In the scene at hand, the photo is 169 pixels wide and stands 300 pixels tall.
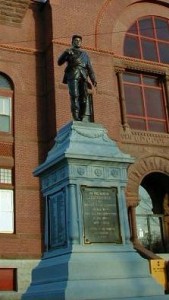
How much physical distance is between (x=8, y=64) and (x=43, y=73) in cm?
153

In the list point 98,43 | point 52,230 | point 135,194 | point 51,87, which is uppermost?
point 98,43

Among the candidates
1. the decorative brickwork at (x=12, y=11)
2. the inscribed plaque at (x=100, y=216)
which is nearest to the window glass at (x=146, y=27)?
the decorative brickwork at (x=12, y=11)

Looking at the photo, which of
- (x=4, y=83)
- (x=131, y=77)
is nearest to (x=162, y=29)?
(x=131, y=77)

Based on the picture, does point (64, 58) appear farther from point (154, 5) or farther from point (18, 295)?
point (154, 5)

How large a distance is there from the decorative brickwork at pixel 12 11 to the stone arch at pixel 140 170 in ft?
25.6

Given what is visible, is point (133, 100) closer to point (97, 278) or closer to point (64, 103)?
point (64, 103)

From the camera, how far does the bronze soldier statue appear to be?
9.56 m

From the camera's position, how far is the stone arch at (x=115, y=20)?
2067 centimetres

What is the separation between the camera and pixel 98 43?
20.4m

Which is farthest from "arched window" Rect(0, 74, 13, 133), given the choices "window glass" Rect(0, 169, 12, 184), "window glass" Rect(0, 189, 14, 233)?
"window glass" Rect(0, 189, 14, 233)

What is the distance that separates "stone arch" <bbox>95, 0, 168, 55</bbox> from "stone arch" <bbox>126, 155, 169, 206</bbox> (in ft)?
16.5

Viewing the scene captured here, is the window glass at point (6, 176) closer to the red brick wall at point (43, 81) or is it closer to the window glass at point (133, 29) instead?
the red brick wall at point (43, 81)

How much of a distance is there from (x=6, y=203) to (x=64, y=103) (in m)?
4.50

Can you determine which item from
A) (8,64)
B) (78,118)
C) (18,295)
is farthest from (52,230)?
(8,64)
